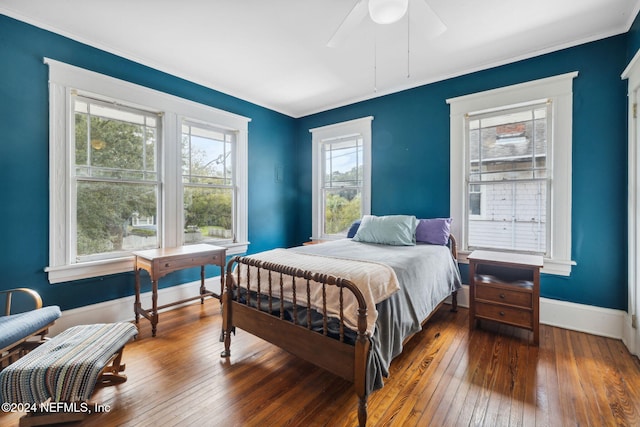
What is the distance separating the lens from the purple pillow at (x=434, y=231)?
303 cm

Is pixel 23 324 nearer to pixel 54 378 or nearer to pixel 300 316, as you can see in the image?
pixel 54 378

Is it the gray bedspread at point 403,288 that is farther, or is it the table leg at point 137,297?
the table leg at point 137,297

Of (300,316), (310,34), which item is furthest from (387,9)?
(300,316)

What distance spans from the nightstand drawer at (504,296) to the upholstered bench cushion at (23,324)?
347cm

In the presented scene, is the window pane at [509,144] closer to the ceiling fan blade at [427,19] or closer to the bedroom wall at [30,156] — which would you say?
the ceiling fan blade at [427,19]

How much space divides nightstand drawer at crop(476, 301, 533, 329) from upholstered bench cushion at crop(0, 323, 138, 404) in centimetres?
290

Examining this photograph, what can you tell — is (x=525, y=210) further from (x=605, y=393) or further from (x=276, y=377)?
(x=276, y=377)

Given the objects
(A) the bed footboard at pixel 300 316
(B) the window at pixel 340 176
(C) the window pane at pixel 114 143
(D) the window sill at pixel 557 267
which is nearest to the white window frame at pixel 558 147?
(D) the window sill at pixel 557 267

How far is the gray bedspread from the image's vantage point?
1600mm

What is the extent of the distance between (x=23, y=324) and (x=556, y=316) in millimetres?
4392

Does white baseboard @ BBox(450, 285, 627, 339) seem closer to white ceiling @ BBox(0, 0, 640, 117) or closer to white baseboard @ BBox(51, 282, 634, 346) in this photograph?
white baseboard @ BBox(51, 282, 634, 346)

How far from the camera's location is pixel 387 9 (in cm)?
165

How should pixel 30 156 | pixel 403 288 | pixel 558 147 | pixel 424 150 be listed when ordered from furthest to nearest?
pixel 424 150 → pixel 558 147 → pixel 30 156 → pixel 403 288

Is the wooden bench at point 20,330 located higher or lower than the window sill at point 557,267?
lower
